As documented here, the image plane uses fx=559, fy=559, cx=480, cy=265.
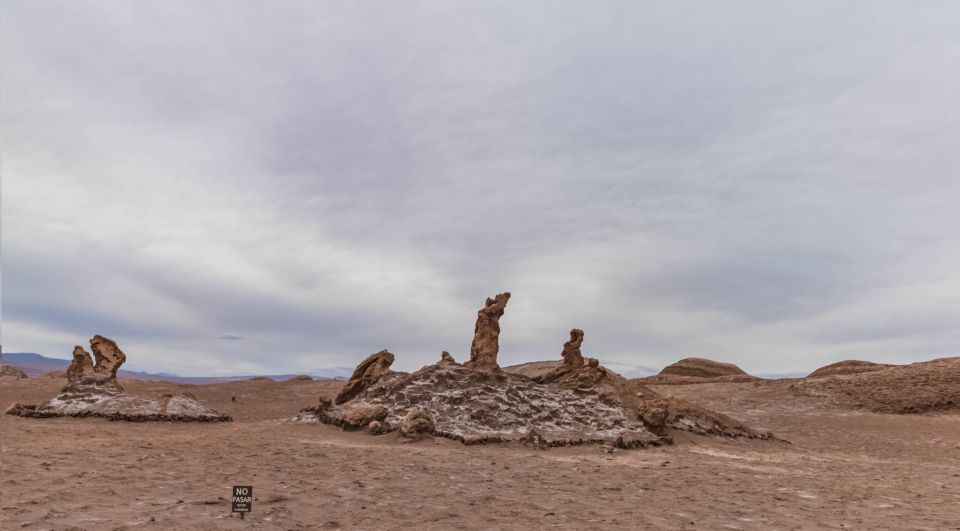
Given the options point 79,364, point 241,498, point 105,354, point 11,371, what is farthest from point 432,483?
point 11,371

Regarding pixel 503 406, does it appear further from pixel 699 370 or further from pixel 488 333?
pixel 699 370

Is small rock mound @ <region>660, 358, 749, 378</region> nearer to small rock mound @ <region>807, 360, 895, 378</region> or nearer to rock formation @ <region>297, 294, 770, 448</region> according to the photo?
small rock mound @ <region>807, 360, 895, 378</region>

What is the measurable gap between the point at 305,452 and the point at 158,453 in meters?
3.25

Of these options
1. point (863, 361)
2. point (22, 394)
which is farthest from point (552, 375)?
point (863, 361)

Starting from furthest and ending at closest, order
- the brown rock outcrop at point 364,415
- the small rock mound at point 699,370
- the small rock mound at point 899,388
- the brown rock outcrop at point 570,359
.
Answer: the small rock mound at point 699,370 < the small rock mound at point 899,388 < the brown rock outcrop at point 570,359 < the brown rock outcrop at point 364,415

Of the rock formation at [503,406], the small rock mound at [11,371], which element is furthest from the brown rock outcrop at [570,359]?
the small rock mound at [11,371]

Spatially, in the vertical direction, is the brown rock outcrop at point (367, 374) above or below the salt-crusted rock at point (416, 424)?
above

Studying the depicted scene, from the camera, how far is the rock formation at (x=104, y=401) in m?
21.7

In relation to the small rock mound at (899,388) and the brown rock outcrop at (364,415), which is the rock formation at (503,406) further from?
the small rock mound at (899,388)

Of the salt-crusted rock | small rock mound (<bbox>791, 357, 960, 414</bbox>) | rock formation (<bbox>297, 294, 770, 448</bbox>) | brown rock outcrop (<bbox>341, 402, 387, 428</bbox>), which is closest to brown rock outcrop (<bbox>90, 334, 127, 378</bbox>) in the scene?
rock formation (<bbox>297, 294, 770, 448</bbox>)

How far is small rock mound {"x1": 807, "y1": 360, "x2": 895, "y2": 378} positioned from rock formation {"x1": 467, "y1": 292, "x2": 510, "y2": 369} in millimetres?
31664

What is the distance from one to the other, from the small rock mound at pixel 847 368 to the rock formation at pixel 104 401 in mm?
42128

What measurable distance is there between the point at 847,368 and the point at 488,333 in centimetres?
3544

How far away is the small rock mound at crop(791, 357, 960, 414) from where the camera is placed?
1229 inches
